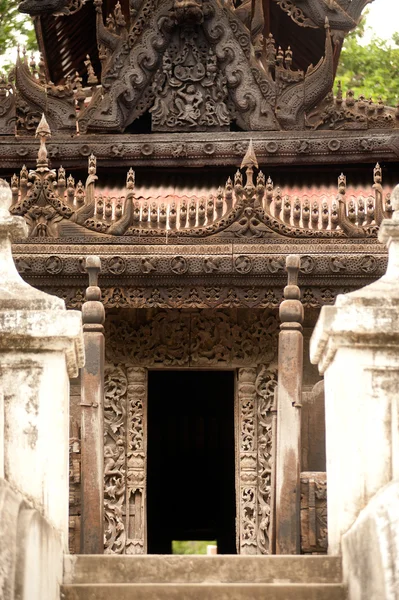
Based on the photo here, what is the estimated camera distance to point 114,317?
47.4 ft

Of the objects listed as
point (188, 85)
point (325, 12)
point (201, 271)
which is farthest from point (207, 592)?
point (325, 12)

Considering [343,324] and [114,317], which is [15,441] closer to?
[343,324]

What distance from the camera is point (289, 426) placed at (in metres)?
9.38

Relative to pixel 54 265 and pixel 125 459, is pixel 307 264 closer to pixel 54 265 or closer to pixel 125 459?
pixel 54 265

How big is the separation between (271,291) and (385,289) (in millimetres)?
6279

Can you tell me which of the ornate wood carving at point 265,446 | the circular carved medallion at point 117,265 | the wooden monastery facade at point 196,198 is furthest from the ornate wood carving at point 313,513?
the circular carved medallion at point 117,265

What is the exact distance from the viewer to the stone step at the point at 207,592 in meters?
6.99

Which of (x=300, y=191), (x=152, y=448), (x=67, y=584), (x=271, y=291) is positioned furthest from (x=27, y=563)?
(x=152, y=448)

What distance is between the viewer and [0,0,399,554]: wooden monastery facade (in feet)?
44.7

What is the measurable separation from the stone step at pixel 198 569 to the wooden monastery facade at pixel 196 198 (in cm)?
527

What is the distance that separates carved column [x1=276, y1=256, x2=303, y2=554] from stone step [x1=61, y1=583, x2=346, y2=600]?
6.46ft

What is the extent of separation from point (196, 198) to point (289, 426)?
17.2 feet

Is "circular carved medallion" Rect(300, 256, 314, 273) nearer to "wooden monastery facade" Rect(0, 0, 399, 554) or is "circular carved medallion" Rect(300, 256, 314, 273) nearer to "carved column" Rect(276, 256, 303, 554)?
"wooden monastery facade" Rect(0, 0, 399, 554)

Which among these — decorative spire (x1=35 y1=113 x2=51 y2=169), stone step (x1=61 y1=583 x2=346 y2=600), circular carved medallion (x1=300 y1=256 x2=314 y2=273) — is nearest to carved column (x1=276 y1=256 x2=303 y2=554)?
stone step (x1=61 y1=583 x2=346 y2=600)
